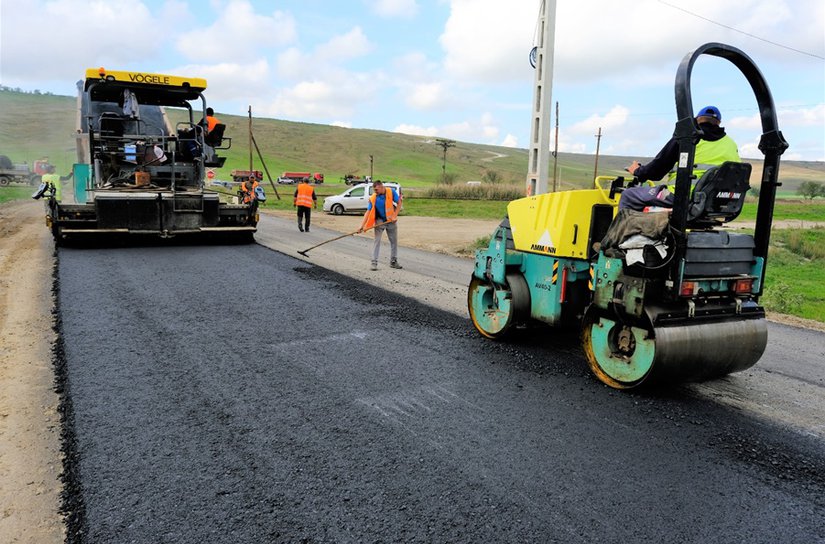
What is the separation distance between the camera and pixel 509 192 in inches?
1690

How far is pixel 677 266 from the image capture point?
12.8 feet

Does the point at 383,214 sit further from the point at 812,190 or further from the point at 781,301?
the point at 812,190

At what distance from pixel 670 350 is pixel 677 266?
0.56 meters

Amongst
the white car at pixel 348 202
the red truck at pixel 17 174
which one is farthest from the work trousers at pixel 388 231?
the red truck at pixel 17 174

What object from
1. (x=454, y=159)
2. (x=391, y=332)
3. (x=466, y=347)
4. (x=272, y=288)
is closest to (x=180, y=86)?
(x=272, y=288)

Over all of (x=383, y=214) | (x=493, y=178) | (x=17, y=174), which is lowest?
(x=383, y=214)

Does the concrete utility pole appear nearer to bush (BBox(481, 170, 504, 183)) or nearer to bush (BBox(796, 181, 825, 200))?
bush (BBox(481, 170, 504, 183))

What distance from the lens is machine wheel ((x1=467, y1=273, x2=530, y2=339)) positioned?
5.36 meters

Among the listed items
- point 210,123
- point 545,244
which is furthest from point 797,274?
point 210,123

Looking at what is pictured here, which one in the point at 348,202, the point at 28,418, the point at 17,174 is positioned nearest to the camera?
the point at 28,418

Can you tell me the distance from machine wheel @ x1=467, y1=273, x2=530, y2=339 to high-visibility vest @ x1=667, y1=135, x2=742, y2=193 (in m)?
1.76

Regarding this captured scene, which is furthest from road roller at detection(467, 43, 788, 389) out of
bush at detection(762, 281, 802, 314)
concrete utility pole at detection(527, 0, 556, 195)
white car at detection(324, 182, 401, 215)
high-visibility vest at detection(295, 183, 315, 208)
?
white car at detection(324, 182, 401, 215)

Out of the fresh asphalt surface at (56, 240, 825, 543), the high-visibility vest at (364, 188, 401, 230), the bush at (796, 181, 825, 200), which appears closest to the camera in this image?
the fresh asphalt surface at (56, 240, 825, 543)

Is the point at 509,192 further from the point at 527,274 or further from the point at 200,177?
the point at 527,274
